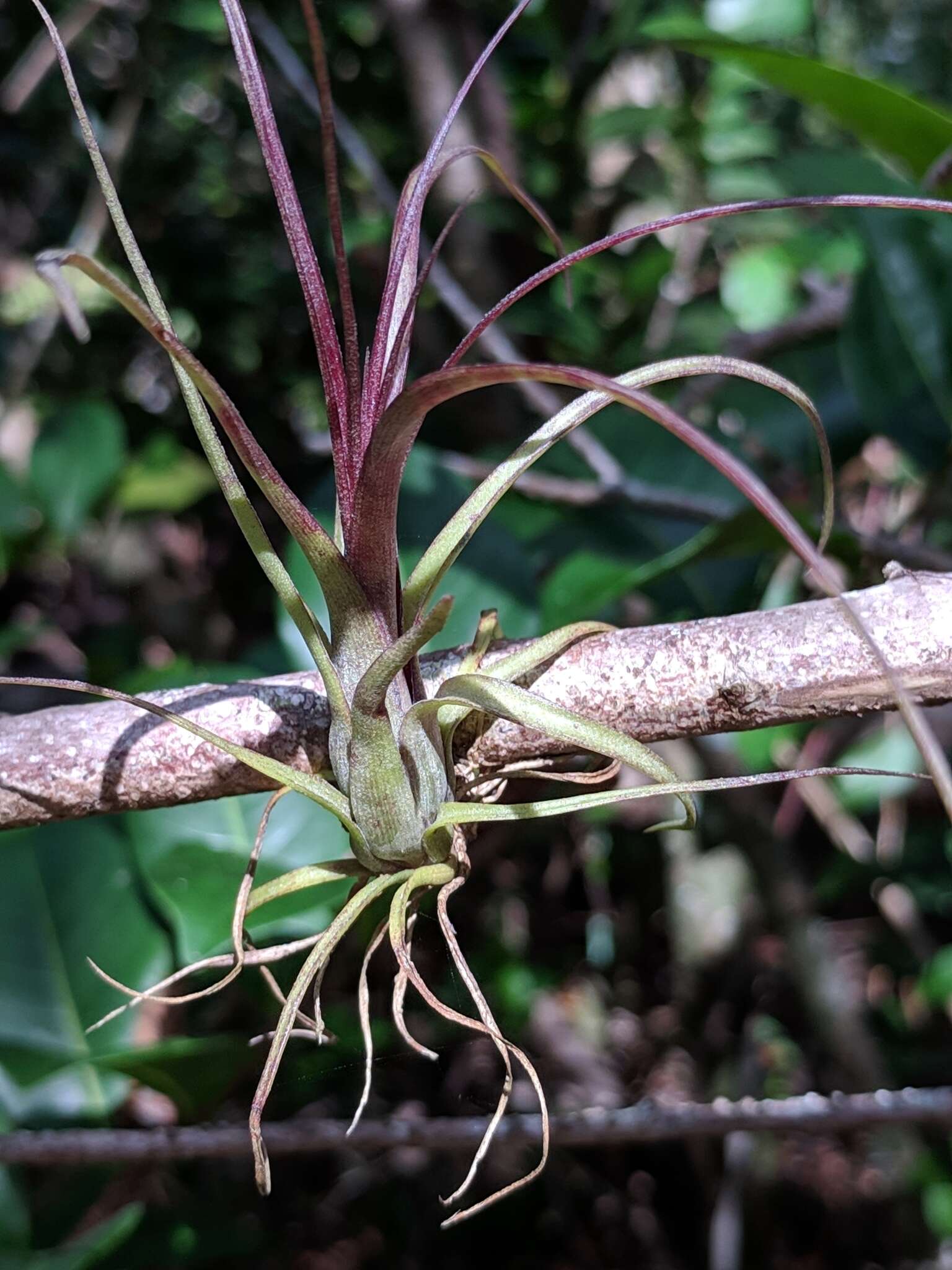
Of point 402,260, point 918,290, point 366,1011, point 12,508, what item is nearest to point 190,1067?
point 366,1011

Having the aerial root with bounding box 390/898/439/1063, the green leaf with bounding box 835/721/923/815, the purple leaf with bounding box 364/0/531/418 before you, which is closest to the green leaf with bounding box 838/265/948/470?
the green leaf with bounding box 835/721/923/815

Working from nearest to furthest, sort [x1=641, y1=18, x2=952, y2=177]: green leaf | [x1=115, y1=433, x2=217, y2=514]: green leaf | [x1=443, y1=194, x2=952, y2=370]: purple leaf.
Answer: [x1=443, y1=194, x2=952, y2=370]: purple leaf < [x1=641, y1=18, x2=952, y2=177]: green leaf < [x1=115, y1=433, x2=217, y2=514]: green leaf

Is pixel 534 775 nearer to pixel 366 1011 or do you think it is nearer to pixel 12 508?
pixel 366 1011

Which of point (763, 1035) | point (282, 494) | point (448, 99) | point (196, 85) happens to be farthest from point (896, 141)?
point (763, 1035)

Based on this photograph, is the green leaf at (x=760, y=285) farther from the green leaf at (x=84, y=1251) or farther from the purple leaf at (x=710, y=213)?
the green leaf at (x=84, y=1251)

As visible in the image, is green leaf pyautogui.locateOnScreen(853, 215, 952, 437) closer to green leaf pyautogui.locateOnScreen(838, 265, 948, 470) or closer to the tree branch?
green leaf pyautogui.locateOnScreen(838, 265, 948, 470)

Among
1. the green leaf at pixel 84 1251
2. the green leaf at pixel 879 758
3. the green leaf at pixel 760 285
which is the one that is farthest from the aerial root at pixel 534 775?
the green leaf at pixel 760 285
